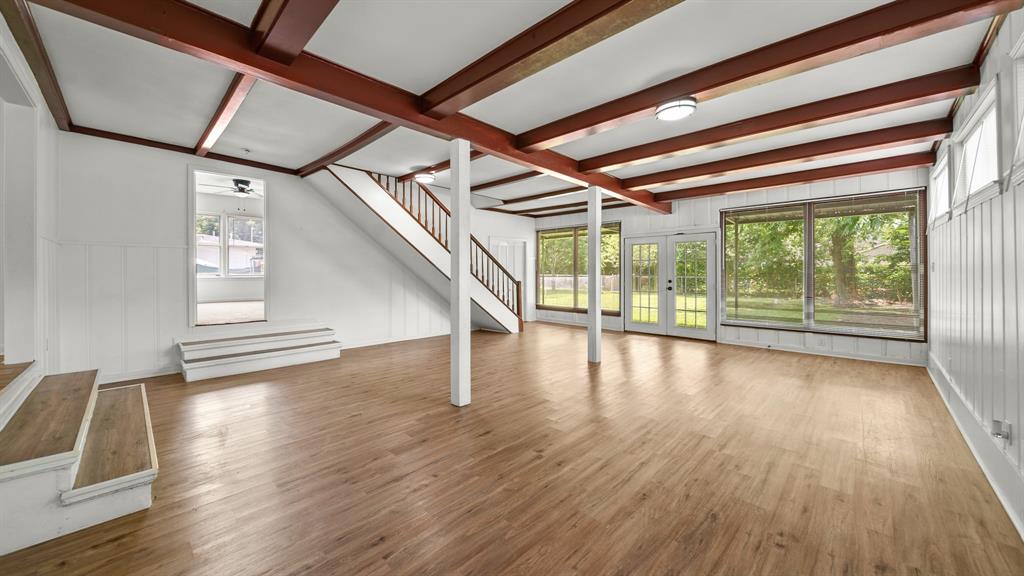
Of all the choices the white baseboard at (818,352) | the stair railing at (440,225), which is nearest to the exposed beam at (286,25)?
the stair railing at (440,225)

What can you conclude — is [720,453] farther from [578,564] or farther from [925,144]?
[925,144]

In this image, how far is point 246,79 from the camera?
3057 millimetres

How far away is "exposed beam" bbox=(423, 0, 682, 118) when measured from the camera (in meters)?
2.09

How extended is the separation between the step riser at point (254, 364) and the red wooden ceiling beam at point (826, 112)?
16.9 ft

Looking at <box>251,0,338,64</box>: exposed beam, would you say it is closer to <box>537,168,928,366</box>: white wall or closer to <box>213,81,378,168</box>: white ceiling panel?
<box>213,81,378,168</box>: white ceiling panel

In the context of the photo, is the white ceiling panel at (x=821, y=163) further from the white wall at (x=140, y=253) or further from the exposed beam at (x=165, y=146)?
the exposed beam at (x=165, y=146)

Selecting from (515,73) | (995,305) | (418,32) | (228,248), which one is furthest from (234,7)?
(228,248)

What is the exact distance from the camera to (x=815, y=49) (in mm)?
2482

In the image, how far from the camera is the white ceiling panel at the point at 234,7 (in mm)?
2289

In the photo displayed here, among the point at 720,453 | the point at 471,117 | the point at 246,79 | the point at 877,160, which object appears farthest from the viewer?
the point at 877,160

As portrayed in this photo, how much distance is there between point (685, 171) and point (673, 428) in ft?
13.5

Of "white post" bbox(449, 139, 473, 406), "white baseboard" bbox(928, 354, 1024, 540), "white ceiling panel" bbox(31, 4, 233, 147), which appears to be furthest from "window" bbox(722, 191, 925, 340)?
"white ceiling panel" bbox(31, 4, 233, 147)

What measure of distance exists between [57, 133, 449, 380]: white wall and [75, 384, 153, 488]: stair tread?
169 centimetres

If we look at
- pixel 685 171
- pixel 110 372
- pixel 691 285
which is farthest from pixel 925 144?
pixel 110 372
